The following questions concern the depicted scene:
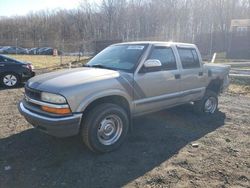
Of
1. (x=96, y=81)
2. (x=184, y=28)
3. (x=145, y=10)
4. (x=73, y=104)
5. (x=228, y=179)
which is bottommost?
(x=228, y=179)

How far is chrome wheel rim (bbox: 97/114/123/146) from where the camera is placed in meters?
4.89

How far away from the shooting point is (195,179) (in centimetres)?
415

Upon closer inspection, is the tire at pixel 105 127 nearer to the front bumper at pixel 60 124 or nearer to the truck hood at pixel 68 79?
the front bumper at pixel 60 124

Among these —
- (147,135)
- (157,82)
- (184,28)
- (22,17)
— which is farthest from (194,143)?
(22,17)

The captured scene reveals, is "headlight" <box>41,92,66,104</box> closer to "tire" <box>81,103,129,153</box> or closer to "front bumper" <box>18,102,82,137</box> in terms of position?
"front bumper" <box>18,102,82,137</box>

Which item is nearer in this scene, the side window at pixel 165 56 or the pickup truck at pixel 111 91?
the pickup truck at pixel 111 91

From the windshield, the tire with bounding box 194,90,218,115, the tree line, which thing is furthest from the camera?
the tree line

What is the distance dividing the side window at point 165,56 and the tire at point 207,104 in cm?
168

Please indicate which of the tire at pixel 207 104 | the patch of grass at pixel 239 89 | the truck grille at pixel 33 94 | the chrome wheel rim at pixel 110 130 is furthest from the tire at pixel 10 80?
the patch of grass at pixel 239 89

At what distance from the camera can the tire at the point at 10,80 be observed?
1151 centimetres

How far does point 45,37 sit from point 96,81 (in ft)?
247

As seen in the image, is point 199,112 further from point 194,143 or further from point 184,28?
point 184,28

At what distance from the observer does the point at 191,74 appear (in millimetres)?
6484

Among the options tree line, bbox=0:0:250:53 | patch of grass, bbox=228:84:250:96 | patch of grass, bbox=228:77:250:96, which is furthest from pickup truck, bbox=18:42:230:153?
tree line, bbox=0:0:250:53
